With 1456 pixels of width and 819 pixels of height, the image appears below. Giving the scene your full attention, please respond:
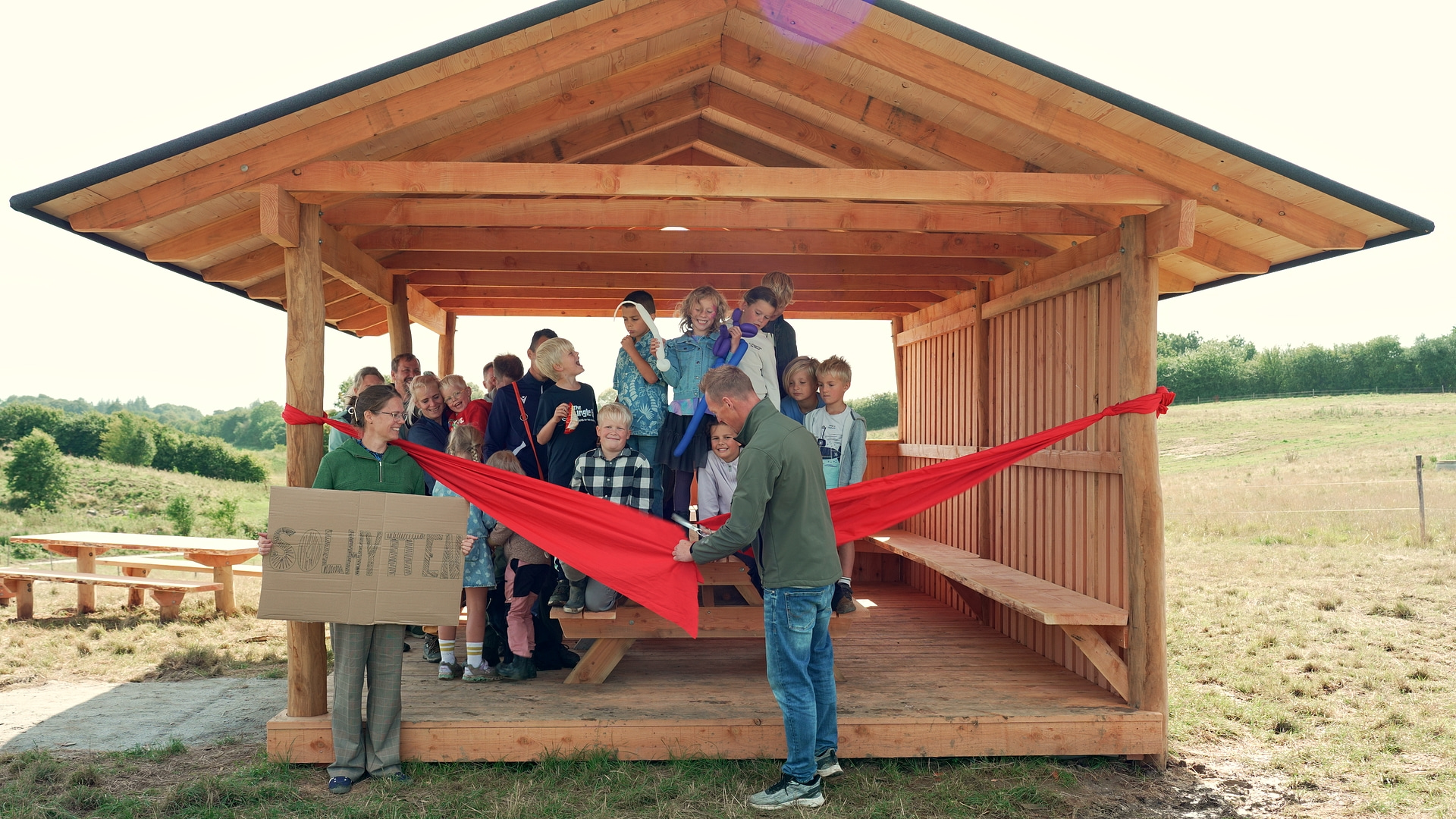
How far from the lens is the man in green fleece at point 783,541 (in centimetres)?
369

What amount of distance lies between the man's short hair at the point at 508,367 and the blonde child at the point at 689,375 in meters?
0.95

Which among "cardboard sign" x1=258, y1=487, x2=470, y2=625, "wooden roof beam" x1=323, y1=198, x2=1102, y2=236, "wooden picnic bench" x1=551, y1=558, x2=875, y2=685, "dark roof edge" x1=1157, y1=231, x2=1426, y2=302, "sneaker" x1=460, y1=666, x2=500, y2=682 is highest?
"wooden roof beam" x1=323, y1=198, x2=1102, y2=236

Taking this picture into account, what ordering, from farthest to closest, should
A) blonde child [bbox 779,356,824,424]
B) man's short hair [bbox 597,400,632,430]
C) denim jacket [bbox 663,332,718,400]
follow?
blonde child [bbox 779,356,824,424], denim jacket [bbox 663,332,718,400], man's short hair [bbox 597,400,632,430]

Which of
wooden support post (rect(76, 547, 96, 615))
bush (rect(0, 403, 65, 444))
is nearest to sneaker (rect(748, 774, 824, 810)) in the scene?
wooden support post (rect(76, 547, 96, 615))

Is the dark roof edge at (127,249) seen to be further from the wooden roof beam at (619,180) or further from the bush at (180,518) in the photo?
the bush at (180,518)

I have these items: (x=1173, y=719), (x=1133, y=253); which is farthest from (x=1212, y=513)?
(x=1133, y=253)

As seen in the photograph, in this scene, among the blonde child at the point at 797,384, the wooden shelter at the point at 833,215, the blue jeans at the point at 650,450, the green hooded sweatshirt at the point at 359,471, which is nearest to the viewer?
the green hooded sweatshirt at the point at 359,471

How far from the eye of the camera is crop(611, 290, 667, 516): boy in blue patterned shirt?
15.9 feet

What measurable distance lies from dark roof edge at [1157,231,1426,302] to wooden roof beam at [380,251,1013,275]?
1.61 metres

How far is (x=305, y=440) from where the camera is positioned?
449cm

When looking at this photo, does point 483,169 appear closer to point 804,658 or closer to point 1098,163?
point 804,658

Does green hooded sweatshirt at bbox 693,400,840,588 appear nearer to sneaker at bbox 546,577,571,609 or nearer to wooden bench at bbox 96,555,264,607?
sneaker at bbox 546,577,571,609

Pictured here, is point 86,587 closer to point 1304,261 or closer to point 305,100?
point 305,100

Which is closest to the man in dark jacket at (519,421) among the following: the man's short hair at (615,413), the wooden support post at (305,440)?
the man's short hair at (615,413)
